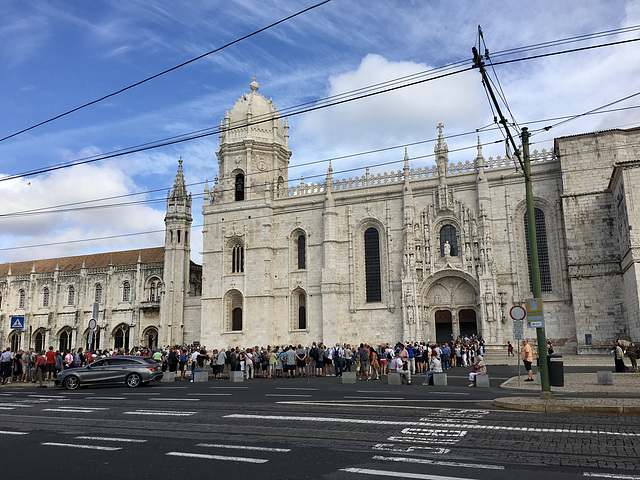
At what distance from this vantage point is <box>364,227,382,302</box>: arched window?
129 feet

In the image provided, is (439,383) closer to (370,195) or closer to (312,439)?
(312,439)

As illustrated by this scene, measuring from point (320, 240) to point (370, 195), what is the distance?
515cm

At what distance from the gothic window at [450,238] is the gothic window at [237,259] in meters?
16.0

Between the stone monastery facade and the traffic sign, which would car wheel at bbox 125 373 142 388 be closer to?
the traffic sign

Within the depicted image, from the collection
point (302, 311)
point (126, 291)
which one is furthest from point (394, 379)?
point (126, 291)

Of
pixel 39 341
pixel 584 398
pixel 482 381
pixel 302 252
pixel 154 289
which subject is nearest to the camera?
pixel 584 398

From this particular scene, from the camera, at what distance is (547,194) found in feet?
115

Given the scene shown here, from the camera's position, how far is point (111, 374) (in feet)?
70.9

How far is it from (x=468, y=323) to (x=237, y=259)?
61.5 ft

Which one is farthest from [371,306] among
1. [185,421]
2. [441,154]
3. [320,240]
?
[185,421]

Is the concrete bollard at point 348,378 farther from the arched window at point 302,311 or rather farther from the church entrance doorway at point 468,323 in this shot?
the arched window at point 302,311

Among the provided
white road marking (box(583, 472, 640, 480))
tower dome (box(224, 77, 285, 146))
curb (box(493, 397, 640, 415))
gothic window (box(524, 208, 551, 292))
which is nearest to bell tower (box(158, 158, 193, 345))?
tower dome (box(224, 77, 285, 146))

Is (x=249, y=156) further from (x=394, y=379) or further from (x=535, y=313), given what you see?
(x=535, y=313)

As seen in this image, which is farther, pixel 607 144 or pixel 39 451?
pixel 607 144
